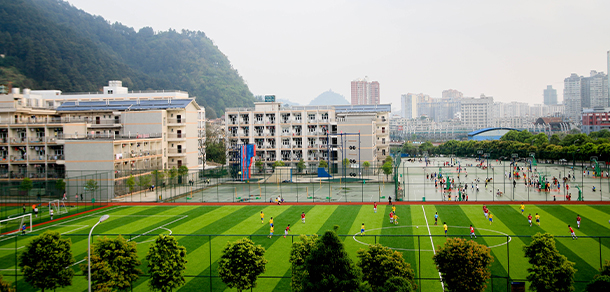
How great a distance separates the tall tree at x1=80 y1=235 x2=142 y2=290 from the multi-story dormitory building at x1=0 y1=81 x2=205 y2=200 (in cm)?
3178

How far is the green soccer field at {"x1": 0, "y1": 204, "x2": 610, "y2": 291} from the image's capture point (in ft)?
75.3

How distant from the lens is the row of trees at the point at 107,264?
760 inches

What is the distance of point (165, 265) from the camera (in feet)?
63.5

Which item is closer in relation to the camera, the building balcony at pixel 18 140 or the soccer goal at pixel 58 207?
the soccer goal at pixel 58 207

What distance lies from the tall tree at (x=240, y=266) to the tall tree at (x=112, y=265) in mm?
4346

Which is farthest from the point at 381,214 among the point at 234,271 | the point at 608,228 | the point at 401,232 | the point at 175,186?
the point at 175,186

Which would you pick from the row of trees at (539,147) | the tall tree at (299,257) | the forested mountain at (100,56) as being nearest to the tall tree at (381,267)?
the tall tree at (299,257)

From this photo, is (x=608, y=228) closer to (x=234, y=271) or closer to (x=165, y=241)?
(x=234, y=271)

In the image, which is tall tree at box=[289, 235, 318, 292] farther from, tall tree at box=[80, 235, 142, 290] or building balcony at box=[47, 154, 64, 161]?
building balcony at box=[47, 154, 64, 161]

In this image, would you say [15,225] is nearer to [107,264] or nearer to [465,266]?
[107,264]

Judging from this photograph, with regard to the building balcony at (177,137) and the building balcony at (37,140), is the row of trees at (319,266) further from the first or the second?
the building balcony at (177,137)

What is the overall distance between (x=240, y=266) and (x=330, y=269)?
556 cm

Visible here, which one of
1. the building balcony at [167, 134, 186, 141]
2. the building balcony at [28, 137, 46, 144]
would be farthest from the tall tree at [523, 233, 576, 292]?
the building balcony at [28, 137, 46, 144]

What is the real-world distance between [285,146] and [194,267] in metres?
55.4
